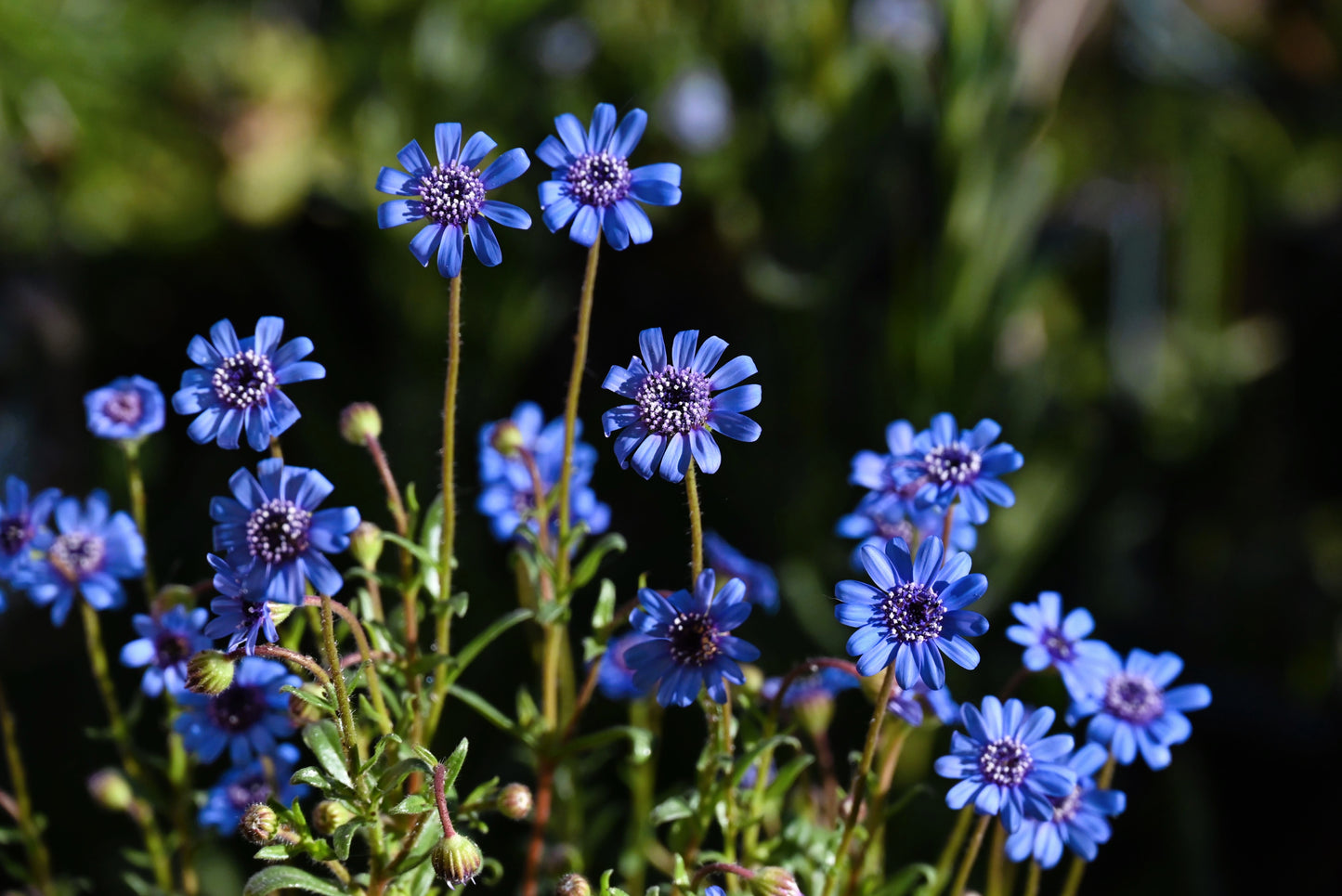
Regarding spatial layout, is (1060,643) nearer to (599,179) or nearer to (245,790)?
(599,179)

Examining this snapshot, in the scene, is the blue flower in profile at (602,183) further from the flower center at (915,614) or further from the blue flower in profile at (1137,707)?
the blue flower in profile at (1137,707)

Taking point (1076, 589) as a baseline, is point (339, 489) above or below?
below

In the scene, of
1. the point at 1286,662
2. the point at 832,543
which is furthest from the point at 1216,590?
the point at 832,543

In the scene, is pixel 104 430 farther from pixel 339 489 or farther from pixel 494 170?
pixel 339 489

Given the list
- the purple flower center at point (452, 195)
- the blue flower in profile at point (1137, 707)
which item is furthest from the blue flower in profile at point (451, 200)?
the blue flower in profile at point (1137, 707)

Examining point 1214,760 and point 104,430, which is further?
point 1214,760

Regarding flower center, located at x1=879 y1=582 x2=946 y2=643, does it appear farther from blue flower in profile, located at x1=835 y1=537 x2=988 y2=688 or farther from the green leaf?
the green leaf

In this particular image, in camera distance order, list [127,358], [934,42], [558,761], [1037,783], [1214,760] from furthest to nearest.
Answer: [934,42] < [127,358] < [1214,760] < [558,761] < [1037,783]

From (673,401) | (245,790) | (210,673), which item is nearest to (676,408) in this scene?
(673,401)
